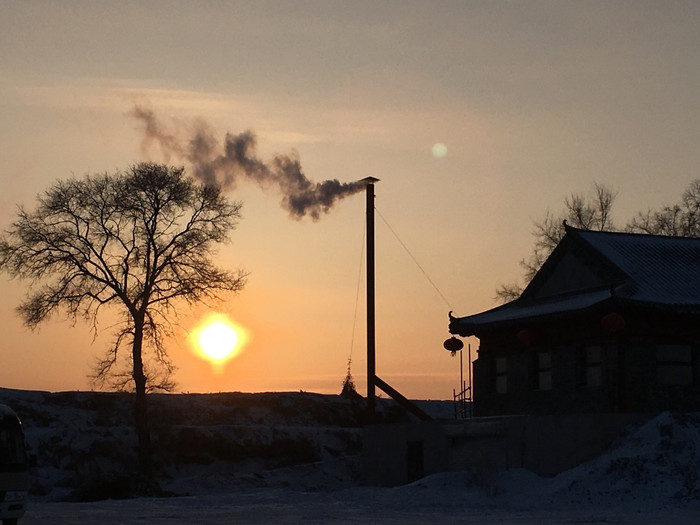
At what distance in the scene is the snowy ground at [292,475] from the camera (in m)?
28.6

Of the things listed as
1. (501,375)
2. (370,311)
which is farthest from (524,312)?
(370,311)

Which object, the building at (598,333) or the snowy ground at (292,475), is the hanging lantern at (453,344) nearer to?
the building at (598,333)

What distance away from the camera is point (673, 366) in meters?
36.8

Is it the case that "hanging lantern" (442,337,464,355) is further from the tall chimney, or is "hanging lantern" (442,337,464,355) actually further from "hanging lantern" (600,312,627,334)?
"hanging lantern" (600,312,627,334)

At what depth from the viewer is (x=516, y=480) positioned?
113 feet

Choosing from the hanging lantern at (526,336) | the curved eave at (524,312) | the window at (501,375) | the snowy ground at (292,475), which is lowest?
the snowy ground at (292,475)

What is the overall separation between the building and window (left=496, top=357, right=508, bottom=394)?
0.13ft

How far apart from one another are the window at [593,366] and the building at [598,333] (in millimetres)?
35

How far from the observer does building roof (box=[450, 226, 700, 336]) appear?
36.8m

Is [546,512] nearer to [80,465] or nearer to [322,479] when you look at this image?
[322,479]

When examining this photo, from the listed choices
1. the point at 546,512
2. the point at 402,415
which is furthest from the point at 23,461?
the point at 402,415

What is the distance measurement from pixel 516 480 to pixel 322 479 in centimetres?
1446

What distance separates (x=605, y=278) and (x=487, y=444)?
744cm

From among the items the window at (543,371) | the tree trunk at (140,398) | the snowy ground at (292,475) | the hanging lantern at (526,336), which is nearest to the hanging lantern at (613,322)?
the snowy ground at (292,475)
